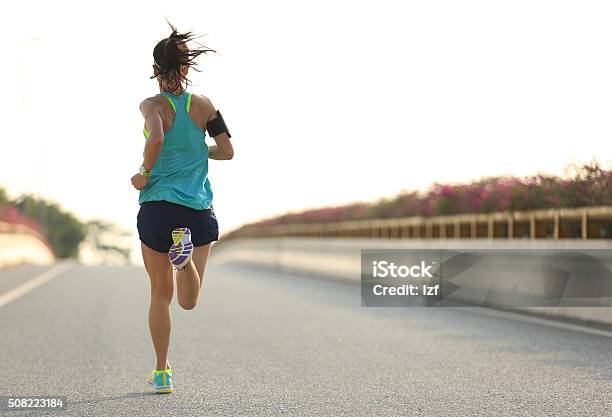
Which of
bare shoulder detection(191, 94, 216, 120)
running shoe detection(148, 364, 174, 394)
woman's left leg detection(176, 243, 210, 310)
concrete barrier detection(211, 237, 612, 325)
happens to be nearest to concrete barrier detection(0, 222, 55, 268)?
concrete barrier detection(211, 237, 612, 325)

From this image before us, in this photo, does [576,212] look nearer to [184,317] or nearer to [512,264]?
[512,264]

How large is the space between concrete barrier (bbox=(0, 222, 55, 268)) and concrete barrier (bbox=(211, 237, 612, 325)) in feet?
25.9

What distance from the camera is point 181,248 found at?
6621mm

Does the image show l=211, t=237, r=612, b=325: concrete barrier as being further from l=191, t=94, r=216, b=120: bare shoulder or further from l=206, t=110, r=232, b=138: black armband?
l=191, t=94, r=216, b=120: bare shoulder

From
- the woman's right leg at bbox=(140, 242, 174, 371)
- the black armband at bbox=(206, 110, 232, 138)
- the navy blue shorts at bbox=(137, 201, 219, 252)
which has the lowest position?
the woman's right leg at bbox=(140, 242, 174, 371)

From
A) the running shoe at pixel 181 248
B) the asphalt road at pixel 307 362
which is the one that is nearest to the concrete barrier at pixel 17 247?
the asphalt road at pixel 307 362

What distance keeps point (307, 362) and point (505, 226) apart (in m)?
9.38

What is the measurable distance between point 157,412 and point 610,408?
276 cm

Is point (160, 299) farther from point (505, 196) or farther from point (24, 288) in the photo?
point (24, 288)

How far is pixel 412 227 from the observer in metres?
25.3

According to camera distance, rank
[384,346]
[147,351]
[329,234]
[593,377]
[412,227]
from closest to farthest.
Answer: [593,377], [147,351], [384,346], [412,227], [329,234]

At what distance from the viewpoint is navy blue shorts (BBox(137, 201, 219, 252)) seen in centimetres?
677

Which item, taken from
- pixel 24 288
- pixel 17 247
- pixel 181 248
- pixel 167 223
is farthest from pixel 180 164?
pixel 17 247

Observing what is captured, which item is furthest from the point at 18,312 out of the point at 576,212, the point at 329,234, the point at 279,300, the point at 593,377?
the point at 329,234
